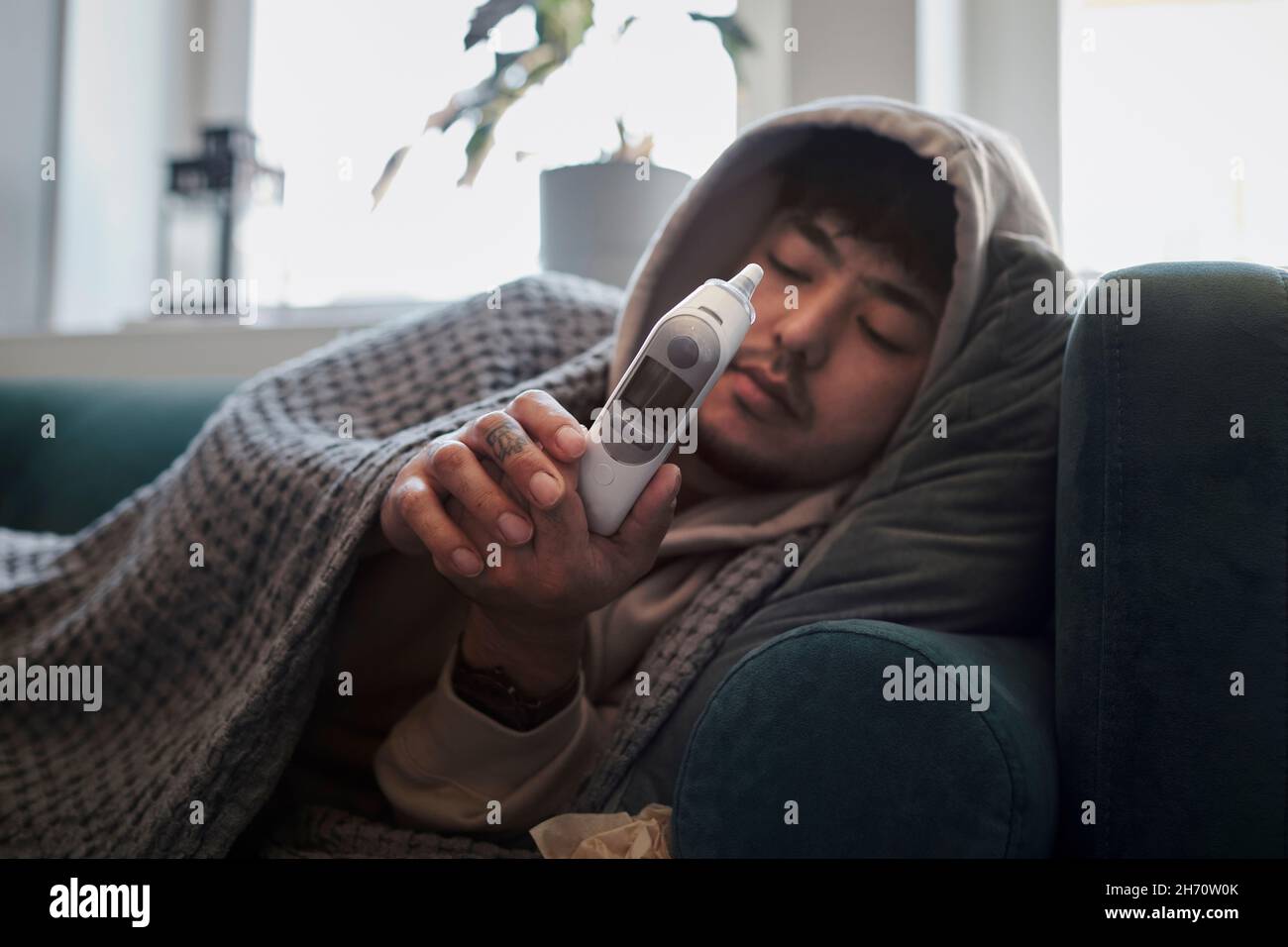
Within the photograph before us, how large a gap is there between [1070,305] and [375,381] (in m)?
0.58

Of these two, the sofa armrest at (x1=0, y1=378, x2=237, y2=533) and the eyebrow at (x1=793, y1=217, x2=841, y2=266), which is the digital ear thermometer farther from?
the sofa armrest at (x1=0, y1=378, x2=237, y2=533)

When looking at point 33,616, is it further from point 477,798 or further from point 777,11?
point 777,11

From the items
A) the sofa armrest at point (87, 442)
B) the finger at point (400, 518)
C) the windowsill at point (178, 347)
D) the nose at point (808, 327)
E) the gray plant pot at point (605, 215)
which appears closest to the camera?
the finger at point (400, 518)

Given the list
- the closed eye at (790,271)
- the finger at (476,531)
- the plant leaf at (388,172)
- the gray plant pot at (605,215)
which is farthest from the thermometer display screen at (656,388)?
the plant leaf at (388,172)

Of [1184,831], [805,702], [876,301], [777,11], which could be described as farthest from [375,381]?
[777,11]

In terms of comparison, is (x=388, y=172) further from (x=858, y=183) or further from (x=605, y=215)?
(x=858, y=183)

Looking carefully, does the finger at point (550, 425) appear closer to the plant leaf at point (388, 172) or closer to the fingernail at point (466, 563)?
the fingernail at point (466, 563)

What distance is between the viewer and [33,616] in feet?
2.88

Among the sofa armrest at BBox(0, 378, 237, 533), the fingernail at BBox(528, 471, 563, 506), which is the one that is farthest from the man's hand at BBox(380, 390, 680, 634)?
the sofa armrest at BBox(0, 378, 237, 533)

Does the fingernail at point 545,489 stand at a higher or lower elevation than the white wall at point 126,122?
lower

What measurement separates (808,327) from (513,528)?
0.33 metres

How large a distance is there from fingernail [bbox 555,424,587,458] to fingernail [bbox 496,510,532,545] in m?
0.05

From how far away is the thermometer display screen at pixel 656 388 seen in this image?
501mm

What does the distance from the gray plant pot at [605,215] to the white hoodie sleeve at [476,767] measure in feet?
2.56
